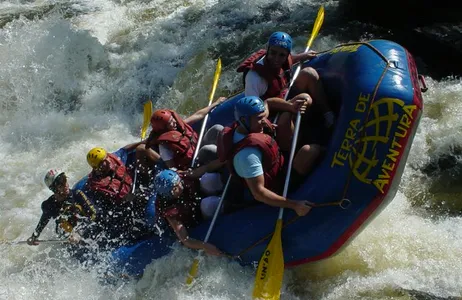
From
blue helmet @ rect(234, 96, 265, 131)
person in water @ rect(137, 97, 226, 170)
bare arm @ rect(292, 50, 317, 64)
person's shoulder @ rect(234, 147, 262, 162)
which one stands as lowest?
person in water @ rect(137, 97, 226, 170)

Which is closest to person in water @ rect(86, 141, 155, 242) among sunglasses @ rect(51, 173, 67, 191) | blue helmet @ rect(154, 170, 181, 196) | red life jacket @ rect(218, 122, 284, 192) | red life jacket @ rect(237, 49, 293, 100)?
sunglasses @ rect(51, 173, 67, 191)

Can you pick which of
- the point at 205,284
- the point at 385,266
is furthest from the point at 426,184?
the point at 205,284

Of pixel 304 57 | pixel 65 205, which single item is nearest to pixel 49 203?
pixel 65 205

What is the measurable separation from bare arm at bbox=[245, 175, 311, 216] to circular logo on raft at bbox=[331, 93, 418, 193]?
1.18 feet

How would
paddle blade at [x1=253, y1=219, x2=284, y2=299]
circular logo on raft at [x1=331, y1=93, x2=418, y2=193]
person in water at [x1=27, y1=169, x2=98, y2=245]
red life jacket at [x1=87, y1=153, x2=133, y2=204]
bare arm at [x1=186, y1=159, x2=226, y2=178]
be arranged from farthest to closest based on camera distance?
red life jacket at [x1=87, y1=153, x2=133, y2=204], person in water at [x1=27, y1=169, x2=98, y2=245], bare arm at [x1=186, y1=159, x2=226, y2=178], paddle blade at [x1=253, y1=219, x2=284, y2=299], circular logo on raft at [x1=331, y1=93, x2=418, y2=193]

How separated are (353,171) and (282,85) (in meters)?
1.26

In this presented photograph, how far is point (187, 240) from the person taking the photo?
4.34 meters

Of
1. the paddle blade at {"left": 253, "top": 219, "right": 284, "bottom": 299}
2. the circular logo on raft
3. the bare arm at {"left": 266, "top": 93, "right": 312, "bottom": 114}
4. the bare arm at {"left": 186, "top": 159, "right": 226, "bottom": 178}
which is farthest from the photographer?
the bare arm at {"left": 186, "top": 159, "right": 226, "bottom": 178}

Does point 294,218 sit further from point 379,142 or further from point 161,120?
point 161,120

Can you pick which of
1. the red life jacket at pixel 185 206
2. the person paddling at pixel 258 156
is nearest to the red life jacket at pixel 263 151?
the person paddling at pixel 258 156

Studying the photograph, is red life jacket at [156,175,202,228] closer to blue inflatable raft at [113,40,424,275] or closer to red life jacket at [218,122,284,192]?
blue inflatable raft at [113,40,424,275]

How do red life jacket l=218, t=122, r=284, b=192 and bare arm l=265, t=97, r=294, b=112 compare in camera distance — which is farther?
bare arm l=265, t=97, r=294, b=112

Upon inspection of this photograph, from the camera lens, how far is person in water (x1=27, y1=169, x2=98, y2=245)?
4828 millimetres

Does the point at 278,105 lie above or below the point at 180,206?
above
